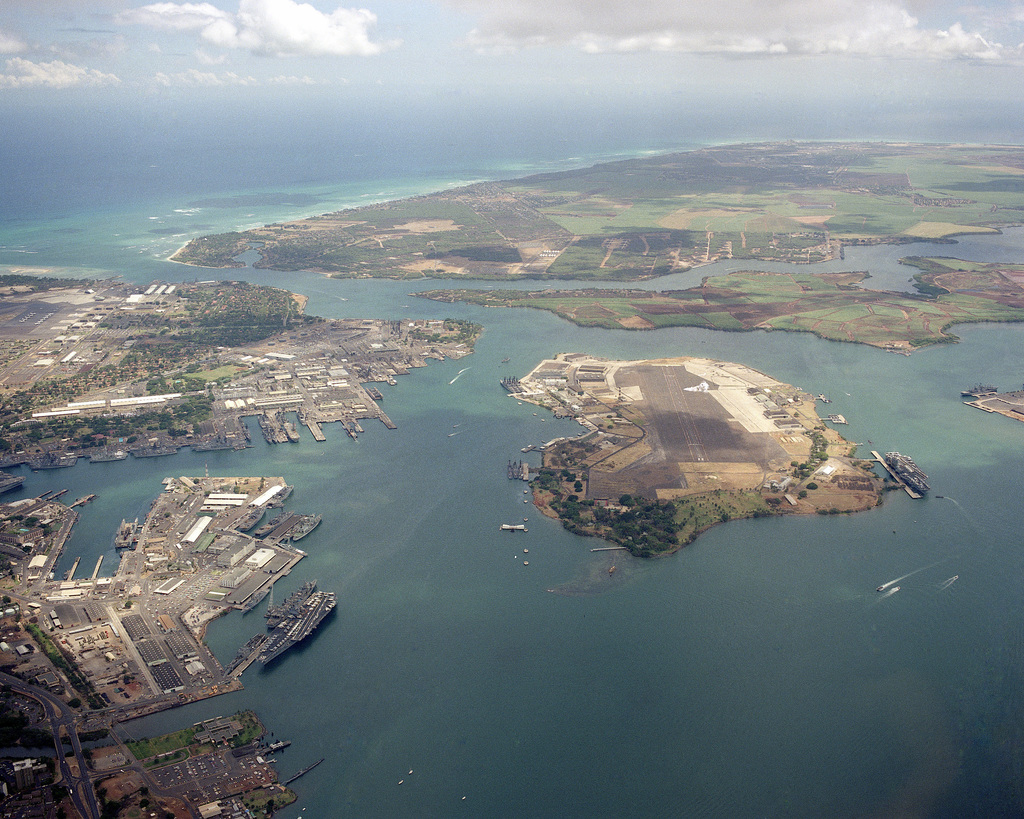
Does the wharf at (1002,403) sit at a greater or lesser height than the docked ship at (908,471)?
lesser

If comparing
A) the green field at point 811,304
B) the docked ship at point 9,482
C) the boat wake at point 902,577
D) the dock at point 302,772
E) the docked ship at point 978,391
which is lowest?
the dock at point 302,772

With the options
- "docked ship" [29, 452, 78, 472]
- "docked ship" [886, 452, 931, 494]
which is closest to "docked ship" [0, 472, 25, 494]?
"docked ship" [29, 452, 78, 472]

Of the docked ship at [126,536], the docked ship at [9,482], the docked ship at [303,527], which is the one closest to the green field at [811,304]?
the docked ship at [303,527]

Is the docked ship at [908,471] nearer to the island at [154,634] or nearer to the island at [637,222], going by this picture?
the island at [154,634]

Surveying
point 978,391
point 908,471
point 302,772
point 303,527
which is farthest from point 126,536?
point 978,391

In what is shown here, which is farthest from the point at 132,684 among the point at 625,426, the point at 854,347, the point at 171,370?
the point at 854,347

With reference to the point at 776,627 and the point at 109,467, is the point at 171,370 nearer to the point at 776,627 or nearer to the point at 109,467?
the point at 109,467

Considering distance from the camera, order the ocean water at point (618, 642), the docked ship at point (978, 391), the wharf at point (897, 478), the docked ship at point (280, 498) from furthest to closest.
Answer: the docked ship at point (978, 391) < the wharf at point (897, 478) < the docked ship at point (280, 498) < the ocean water at point (618, 642)

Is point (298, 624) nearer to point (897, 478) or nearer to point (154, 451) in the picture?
point (154, 451)
